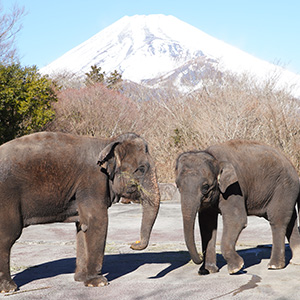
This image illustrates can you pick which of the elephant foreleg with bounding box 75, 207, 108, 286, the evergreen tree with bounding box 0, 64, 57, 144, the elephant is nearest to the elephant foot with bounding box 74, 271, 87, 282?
the elephant

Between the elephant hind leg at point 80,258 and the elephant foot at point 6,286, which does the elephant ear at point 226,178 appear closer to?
the elephant hind leg at point 80,258

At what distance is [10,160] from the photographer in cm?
684

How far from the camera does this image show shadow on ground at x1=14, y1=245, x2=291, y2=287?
7770mm

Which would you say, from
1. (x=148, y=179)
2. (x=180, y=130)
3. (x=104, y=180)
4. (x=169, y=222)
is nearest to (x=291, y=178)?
(x=148, y=179)

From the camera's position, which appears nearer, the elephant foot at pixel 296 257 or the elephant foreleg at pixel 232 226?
the elephant foreleg at pixel 232 226

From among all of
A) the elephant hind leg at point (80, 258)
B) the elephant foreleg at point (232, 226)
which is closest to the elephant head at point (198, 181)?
the elephant foreleg at point (232, 226)

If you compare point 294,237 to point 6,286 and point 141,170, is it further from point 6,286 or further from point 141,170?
point 6,286

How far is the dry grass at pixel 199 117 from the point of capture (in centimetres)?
2756

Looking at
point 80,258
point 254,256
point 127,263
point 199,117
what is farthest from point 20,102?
point 80,258

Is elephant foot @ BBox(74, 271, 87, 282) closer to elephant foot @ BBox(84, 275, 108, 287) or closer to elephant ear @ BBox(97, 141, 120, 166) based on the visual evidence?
elephant foot @ BBox(84, 275, 108, 287)

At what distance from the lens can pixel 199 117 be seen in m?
29.8

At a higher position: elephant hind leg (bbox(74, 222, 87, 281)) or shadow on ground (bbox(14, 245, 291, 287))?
elephant hind leg (bbox(74, 222, 87, 281))

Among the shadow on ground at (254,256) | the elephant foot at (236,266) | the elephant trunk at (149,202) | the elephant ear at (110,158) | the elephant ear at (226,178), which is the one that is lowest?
the shadow on ground at (254,256)

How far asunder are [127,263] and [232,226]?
202 cm
